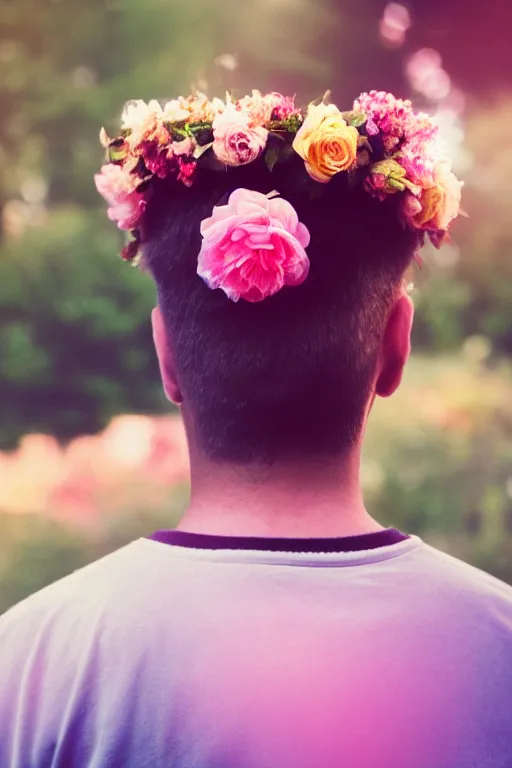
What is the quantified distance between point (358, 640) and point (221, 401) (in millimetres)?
227

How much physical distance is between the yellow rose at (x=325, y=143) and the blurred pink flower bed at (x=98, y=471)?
1.21 m

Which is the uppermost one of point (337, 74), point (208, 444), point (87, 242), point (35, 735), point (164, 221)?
point (337, 74)

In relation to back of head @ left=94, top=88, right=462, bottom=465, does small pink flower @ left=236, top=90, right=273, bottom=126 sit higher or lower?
higher

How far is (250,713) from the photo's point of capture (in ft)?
2.19

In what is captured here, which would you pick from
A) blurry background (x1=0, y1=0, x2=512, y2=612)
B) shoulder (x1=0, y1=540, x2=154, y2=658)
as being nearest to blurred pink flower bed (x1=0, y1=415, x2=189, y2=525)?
blurry background (x1=0, y1=0, x2=512, y2=612)

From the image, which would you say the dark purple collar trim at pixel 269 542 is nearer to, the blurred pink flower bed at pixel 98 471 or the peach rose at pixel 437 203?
the peach rose at pixel 437 203

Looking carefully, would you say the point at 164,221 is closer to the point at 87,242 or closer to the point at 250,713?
the point at 250,713

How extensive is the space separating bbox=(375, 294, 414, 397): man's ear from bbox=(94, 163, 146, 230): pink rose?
251 millimetres

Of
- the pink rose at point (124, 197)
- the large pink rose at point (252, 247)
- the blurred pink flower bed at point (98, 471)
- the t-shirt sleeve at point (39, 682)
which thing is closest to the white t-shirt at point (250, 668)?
the t-shirt sleeve at point (39, 682)

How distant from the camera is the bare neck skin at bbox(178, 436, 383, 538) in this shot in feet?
2.49

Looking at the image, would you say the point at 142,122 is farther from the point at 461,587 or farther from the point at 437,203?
the point at 461,587

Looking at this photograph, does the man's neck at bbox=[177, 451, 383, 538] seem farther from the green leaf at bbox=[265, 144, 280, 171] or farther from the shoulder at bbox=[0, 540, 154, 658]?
the green leaf at bbox=[265, 144, 280, 171]

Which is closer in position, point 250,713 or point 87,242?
point 250,713

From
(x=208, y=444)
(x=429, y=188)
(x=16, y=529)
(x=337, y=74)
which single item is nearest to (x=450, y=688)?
(x=208, y=444)
